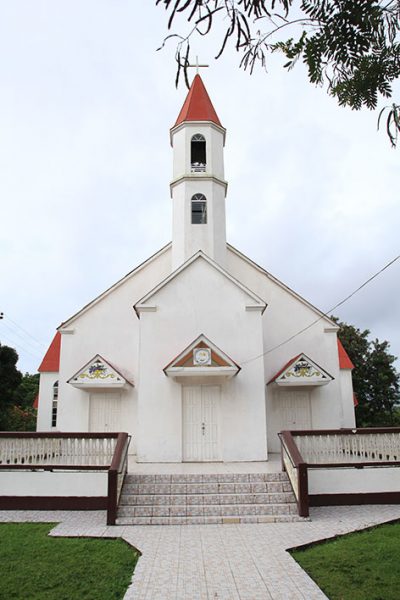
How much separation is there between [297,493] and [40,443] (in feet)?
21.1

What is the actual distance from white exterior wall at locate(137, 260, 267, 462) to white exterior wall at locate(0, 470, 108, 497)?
337 centimetres

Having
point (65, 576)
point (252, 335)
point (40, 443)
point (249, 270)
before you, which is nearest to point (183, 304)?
point (252, 335)

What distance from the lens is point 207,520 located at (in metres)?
10.7

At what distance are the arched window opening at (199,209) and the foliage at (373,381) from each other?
19249mm

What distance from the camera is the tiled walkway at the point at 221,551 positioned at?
6.66 metres

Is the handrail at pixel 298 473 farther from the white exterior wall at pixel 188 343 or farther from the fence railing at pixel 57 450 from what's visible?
the fence railing at pixel 57 450

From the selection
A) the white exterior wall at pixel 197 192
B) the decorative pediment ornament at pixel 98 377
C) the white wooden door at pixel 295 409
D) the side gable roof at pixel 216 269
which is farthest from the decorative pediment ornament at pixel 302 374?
the decorative pediment ornament at pixel 98 377

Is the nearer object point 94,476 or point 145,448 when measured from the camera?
point 94,476

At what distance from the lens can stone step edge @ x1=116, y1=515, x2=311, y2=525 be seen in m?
10.7

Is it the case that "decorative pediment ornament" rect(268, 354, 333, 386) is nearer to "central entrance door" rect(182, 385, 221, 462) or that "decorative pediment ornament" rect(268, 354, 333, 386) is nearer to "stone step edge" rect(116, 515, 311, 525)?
"central entrance door" rect(182, 385, 221, 462)

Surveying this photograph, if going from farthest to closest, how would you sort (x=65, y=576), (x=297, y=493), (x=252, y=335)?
(x=252, y=335) < (x=297, y=493) < (x=65, y=576)

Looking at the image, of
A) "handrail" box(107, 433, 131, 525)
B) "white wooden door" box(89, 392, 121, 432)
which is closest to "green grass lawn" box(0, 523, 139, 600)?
"handrail" box(107, 433, 131, 525)

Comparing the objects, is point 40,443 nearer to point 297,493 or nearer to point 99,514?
point 99,514

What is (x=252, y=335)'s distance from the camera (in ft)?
53.7
